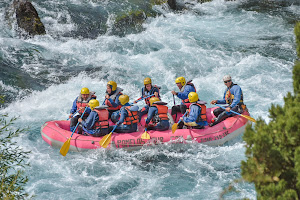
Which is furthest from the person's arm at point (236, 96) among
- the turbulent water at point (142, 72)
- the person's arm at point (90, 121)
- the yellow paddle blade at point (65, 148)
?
the yellow paddle blade at point (65, 148)

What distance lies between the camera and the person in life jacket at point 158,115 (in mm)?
8742

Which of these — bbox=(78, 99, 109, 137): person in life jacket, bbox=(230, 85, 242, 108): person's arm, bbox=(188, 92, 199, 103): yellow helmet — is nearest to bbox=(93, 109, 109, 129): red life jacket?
bbox=(78, 99, 109, 137): person in life jacket

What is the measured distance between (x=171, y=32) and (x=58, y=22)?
495 centimetres

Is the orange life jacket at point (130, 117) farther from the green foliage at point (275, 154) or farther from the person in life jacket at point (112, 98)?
the green foliage at point (275, 154)

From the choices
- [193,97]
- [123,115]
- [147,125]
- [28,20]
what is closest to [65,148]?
[123,115]

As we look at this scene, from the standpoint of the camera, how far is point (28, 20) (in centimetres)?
1527

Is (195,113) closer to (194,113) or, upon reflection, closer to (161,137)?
(194,113)

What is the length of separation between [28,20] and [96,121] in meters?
8.39

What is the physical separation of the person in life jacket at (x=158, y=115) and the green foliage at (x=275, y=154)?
4.49m

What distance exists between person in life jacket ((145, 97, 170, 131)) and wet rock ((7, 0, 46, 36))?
8.37 meters

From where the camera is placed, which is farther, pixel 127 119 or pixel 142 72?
pixel 142 72

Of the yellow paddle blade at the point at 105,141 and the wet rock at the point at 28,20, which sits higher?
the wet rock at the point at 28,20

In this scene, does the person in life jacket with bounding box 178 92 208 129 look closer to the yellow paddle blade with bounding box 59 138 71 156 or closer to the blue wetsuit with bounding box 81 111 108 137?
the blue wetsuit with bounding box 81 111 108 137

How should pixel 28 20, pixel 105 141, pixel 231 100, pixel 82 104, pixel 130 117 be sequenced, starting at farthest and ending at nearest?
pixel 28 20 → pixel 82 104 → pixel 231 100 → pixel 130 117 → pixel 105 141
